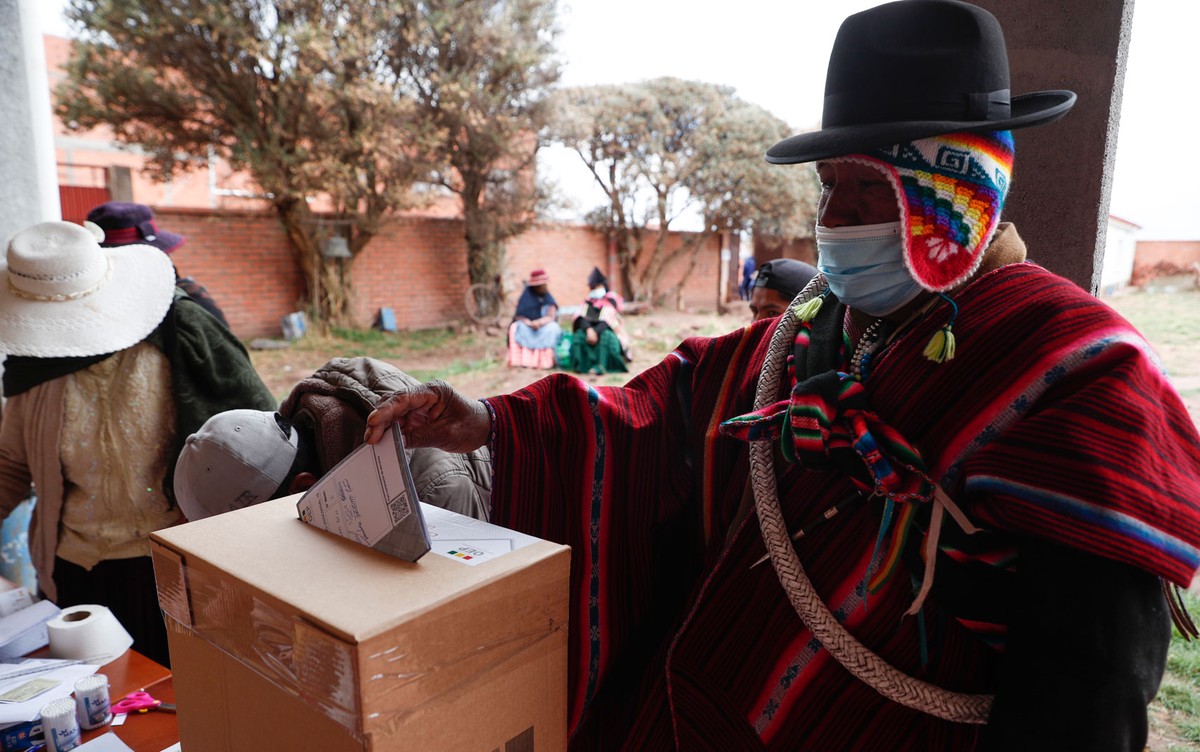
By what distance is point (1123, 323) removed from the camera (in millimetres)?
885

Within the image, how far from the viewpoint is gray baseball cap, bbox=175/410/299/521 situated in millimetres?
1663

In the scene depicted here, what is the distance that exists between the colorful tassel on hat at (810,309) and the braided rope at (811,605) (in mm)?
16

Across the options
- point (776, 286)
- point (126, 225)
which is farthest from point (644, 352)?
point (126, 225)

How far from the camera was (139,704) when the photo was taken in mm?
1585

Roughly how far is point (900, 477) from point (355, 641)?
27.0 inches

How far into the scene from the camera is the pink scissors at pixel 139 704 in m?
1.58

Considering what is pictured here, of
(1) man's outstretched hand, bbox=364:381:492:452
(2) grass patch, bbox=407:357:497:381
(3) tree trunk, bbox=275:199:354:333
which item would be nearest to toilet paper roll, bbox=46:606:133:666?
(1) man's outstretched hand, bbox=364:381:492:452

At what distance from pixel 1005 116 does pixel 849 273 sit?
286 mm

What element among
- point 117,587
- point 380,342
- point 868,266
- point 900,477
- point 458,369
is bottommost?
point 458,369

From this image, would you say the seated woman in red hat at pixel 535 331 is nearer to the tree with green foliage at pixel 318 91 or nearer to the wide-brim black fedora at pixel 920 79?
the tree with green foliage at pixel 318 91

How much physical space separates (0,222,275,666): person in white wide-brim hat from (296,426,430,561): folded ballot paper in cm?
153

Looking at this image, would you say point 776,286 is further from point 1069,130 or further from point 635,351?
point 635,351

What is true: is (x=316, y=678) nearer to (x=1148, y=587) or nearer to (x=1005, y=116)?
(x=1148, y=587)

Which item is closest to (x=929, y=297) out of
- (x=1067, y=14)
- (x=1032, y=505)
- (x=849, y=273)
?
(x=849, y=273)
